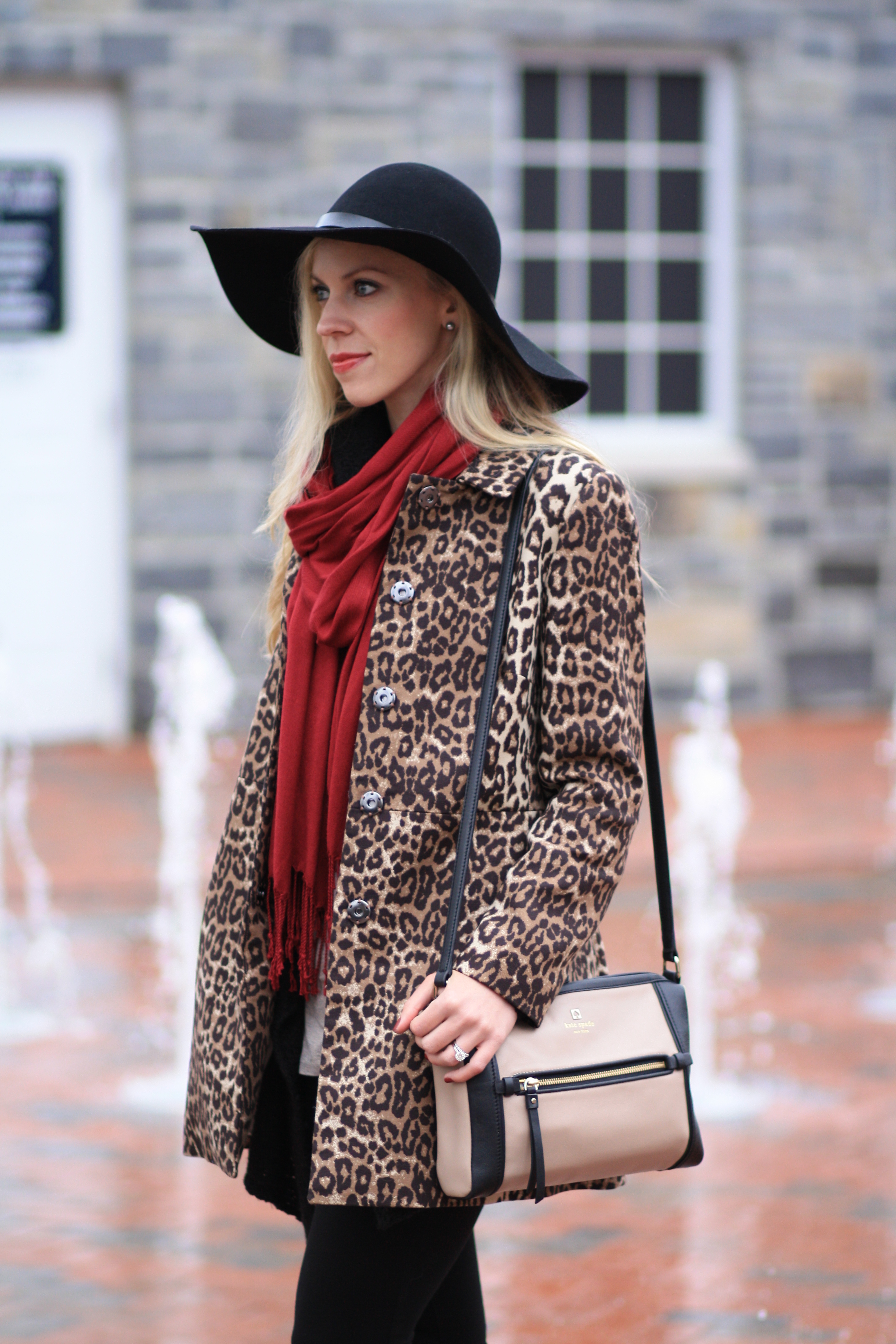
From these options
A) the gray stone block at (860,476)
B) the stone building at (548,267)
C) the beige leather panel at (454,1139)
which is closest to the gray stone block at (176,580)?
the stone building at (548,267)

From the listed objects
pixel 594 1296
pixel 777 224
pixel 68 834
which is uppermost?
pixel 777 224

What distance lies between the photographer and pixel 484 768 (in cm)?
198

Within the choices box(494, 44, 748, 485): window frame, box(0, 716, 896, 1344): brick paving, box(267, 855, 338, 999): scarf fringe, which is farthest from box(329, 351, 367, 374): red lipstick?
box(494, 44, 748, 485): window frame

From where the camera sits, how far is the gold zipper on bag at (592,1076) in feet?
6.26

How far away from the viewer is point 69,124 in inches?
363

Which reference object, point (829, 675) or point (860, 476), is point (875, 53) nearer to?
point (860, 476)

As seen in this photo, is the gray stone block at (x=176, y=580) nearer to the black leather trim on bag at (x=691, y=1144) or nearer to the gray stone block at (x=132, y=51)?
the gray stone block at (x=132, y=51)

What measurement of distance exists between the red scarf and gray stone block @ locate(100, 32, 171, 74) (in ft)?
25.1

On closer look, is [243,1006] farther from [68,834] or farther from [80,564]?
[80,564]

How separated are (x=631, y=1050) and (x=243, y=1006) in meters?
0.46

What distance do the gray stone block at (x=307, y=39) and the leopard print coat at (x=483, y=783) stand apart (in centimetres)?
790

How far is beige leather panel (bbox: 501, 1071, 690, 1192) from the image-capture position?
190cm

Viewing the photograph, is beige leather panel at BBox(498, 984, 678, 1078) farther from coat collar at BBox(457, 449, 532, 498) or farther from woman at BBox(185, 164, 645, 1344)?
coat collar at BBox(457, 449, 532, 498)

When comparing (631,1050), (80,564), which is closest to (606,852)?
(631,1050)
